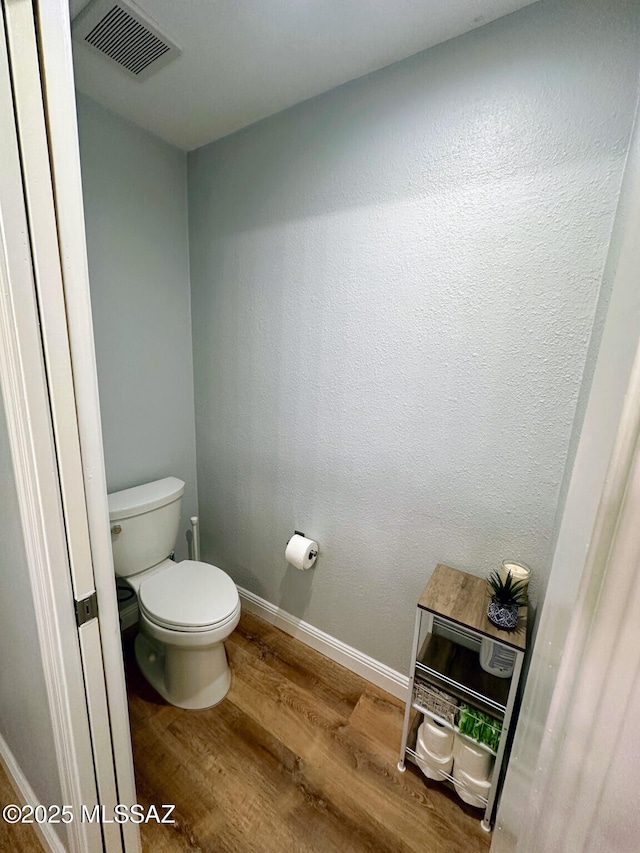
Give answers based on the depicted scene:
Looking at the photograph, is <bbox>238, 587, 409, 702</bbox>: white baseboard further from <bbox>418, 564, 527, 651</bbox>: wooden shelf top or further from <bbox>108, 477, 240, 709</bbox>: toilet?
<bbox>418, 564, 527, 651</bbox>: wooden shelf top

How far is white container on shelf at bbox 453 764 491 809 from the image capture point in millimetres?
1097

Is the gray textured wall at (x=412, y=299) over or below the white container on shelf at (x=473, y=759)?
over

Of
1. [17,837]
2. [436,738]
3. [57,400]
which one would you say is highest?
[57,400]

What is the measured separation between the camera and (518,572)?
43.3 inches

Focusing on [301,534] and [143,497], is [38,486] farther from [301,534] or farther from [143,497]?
[301,534]

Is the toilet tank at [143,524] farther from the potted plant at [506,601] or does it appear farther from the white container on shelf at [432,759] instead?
the potted plant at [506,601]

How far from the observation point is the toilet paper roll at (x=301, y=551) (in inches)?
61.5

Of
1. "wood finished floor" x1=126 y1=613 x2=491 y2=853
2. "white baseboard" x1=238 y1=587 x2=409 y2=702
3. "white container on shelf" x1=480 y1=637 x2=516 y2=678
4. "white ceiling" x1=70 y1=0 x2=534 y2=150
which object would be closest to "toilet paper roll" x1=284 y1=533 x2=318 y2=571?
"white baseboard" x1=238 y1=587 x2=409 y2=702

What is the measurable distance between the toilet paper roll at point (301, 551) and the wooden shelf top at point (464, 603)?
1.83ft

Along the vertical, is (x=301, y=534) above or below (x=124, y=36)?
below

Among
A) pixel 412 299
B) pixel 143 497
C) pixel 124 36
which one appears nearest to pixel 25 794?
pixel 143 497

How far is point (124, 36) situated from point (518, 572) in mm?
2108

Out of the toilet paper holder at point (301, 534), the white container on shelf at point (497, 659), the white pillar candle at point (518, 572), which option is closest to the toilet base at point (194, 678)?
the toilet paper holder at point (301, 534)

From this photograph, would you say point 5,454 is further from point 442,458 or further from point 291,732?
point 291,732
